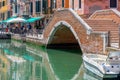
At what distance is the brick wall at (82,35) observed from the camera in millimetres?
20266

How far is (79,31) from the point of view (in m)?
22.9

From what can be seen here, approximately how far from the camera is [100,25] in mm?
22719

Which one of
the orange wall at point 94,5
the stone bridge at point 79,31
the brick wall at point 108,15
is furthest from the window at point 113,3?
the brick wall at point 108,15

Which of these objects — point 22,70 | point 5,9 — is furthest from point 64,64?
point 5,9

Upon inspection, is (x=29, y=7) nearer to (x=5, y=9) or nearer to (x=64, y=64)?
(x=5, y=9)

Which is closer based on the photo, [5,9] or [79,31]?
[79,31]

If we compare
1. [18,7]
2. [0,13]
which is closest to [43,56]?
[18,7]

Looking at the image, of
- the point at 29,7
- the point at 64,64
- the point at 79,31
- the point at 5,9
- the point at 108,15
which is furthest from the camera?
the point at 5,9

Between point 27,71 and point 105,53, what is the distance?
3.92m

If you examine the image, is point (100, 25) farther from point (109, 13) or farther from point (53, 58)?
point (53, 58)

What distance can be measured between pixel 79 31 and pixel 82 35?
0.64 m

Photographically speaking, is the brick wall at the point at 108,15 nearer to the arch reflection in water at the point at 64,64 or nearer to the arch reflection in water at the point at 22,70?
the arch reflection in water at the point at 64,64

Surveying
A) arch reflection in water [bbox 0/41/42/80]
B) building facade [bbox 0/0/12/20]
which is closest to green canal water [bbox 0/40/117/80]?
arch reflection in water [bbox 0/41/42/80]

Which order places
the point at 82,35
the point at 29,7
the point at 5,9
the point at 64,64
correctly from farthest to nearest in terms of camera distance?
the point at 5,9 < the point at 29,7 < the point at 82,35 < the point at 64,64
